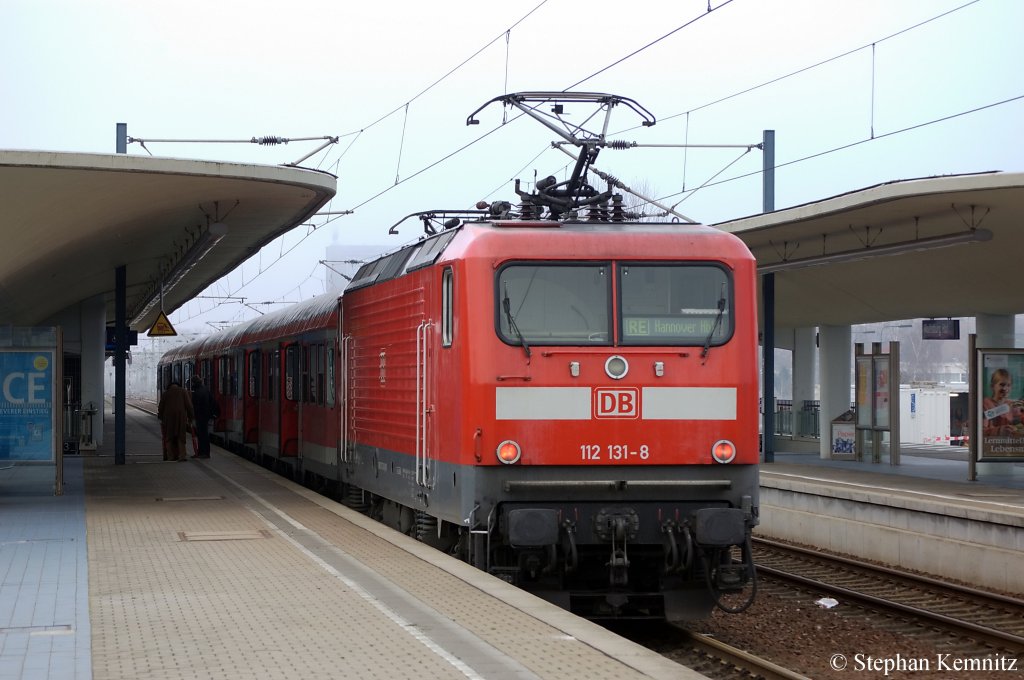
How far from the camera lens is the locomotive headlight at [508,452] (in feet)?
32.1

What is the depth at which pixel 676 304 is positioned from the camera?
1020 cm

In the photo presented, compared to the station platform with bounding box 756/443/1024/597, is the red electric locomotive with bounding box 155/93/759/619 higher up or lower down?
higher up

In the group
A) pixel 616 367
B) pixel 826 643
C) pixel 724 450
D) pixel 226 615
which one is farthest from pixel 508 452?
pixel 826 643

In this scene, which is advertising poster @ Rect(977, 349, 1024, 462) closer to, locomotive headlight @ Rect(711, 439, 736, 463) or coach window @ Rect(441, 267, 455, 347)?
locomotive headlight @ Rect(711, 439, 736, 463)

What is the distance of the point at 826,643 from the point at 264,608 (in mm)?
4832

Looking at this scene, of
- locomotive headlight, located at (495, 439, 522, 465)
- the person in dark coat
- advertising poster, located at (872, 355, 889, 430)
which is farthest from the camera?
the person in dark coat

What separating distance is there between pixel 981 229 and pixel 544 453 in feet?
30.1

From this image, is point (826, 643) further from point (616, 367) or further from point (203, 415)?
point (203, 415)

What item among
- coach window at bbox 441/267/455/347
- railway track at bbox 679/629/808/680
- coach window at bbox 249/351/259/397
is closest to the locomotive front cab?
railway track at bbox 679/629/808/680

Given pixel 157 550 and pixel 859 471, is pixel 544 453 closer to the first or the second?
pixel 157 550

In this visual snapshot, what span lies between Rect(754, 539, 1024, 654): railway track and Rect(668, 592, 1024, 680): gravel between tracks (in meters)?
0.27

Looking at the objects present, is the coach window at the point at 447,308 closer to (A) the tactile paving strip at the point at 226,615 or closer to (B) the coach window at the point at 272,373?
(A) the tactile paving strip at the point at 226,615

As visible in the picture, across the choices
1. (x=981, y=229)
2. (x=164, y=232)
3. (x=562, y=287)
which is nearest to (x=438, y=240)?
(x=562, y=287)

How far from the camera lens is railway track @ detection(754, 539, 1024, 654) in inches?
431
